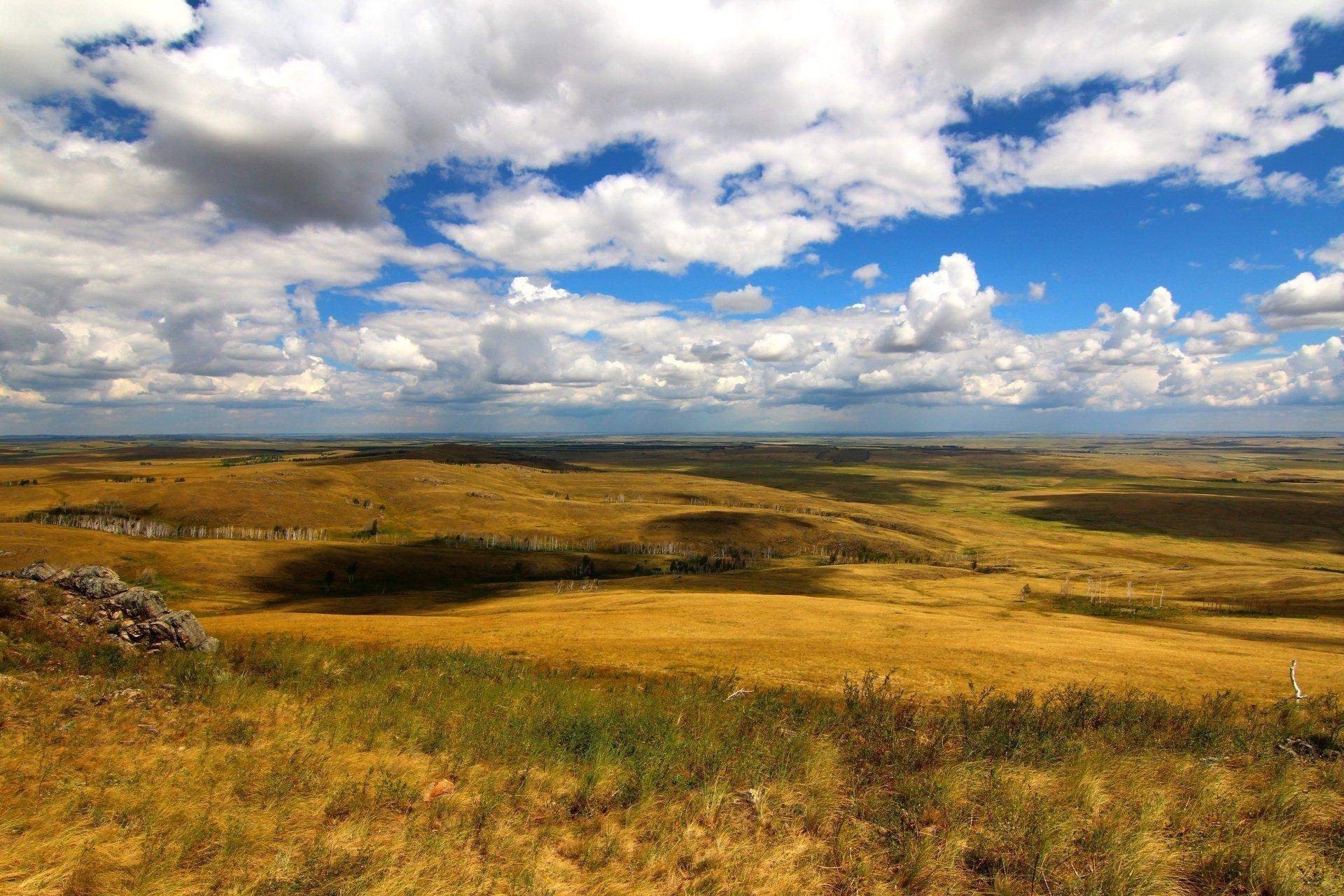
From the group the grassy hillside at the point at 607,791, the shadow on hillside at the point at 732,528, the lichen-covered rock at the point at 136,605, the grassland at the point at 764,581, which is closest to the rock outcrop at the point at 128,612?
the lichen-covered rock at the point at 136,605

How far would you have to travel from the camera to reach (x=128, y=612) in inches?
717

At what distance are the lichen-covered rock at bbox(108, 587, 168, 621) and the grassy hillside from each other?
5.73 feet

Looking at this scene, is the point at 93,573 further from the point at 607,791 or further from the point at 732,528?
the point at 732,528

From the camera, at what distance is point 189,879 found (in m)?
7.95

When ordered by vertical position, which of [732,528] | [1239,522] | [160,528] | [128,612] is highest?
[128,612]

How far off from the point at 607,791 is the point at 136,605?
17027mm

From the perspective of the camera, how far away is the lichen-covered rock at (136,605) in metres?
18.2

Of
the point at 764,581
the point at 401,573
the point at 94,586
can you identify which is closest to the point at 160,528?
the point at 401,573

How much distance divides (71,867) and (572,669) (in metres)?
16.0

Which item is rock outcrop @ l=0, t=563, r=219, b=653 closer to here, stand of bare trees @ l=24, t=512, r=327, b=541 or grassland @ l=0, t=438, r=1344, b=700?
grassland @ l=0, t=438, r=1344, b=700

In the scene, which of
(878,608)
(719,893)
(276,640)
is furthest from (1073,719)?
(878,608)

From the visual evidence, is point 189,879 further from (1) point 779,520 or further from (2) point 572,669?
(1) point 779,520

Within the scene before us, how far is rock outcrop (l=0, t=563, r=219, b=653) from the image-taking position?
17453 millimetres

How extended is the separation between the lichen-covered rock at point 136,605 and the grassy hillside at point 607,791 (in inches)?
68.8
